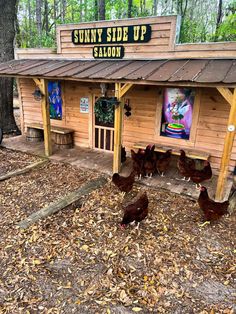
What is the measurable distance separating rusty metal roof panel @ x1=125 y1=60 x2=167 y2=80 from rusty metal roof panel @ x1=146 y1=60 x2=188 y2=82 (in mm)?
110

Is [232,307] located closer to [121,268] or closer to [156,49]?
[121,268]

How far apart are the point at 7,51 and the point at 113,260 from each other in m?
8.38

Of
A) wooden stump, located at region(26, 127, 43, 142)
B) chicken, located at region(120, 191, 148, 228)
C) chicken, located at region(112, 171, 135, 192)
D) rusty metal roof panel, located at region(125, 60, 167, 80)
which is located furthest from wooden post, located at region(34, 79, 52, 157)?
chicken, located at region(120, 191, 148, 228)

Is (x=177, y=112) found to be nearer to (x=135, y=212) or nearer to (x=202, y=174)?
(x=202, y=174)

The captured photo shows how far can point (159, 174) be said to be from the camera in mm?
6098

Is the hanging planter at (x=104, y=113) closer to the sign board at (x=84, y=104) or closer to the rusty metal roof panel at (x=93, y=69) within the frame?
the sign board at (x=84, y=104)

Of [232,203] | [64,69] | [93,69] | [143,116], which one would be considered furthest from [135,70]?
[232,203]

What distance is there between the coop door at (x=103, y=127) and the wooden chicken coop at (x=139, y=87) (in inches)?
1.2

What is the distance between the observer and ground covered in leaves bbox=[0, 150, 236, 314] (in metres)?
2.84

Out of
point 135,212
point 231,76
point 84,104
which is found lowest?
point 135,212

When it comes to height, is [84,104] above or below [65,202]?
above

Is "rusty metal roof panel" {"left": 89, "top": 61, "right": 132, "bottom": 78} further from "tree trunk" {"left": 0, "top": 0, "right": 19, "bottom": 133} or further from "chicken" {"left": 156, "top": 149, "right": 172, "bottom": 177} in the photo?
"tree trunk" {"left": 0, "top": 0, "right": 19, "bottom": 133}

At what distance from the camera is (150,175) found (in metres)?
5.96

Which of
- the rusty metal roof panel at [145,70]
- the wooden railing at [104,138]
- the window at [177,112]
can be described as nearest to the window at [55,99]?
the wooden railing at [104,138]
